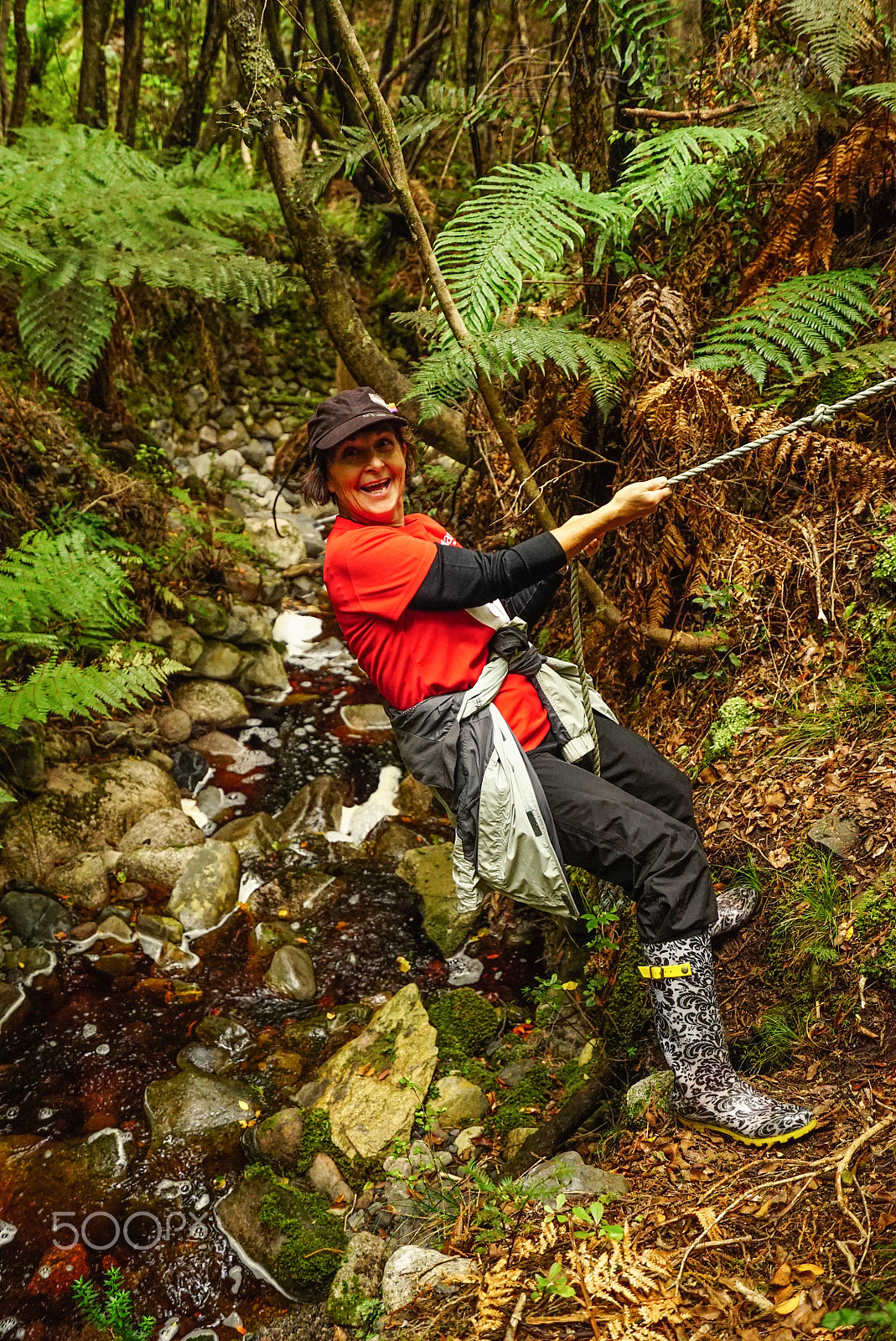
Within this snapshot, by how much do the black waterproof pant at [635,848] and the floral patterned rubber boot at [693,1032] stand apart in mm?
73

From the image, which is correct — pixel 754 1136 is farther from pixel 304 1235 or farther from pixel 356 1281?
pixel 304 1235

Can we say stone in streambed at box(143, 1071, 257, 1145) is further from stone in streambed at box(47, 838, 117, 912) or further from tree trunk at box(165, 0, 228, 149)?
tree trunk at box(165, 0, 228, 149)

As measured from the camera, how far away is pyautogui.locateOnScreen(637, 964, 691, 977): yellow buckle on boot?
2.67m

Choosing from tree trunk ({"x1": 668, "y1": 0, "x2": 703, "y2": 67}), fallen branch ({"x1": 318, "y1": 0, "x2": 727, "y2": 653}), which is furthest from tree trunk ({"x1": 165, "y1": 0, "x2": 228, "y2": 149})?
fallen branch ({"x1": 318, "y1": 0, "x2": 727, "y2": 653})

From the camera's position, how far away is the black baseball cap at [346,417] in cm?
264

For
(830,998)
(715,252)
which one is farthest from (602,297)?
(830,998)

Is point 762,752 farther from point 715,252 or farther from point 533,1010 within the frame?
point 715,252

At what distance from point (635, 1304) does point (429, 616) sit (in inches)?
74.9

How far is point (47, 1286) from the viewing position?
3.33 metres

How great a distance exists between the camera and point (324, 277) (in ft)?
15.9

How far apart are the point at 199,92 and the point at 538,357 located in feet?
25.6

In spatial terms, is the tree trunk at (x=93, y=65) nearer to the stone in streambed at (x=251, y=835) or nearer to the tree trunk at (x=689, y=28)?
the tree trunk at (x=689, y=28)

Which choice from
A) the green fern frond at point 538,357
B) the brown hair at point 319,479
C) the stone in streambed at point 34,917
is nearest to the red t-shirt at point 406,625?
the brown hair at point 319,479

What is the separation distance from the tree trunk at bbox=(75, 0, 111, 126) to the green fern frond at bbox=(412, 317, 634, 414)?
6.09m
